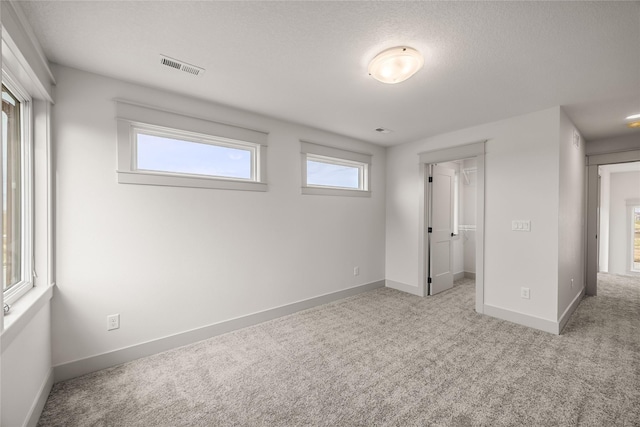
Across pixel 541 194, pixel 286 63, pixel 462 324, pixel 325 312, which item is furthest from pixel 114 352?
pixel 541 194

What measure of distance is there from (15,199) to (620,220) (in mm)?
9856

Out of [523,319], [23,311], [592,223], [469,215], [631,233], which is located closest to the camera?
[23,311]

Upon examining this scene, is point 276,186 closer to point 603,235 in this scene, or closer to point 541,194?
point 541,194

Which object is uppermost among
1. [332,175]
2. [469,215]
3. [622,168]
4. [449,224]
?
[622,168]

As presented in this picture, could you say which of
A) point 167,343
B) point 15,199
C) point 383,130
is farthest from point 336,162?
point 15,199

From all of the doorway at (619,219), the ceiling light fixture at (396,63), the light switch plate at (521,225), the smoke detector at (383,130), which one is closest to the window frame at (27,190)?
the ceiling light fixture at (396,63)

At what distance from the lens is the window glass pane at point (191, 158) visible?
8.28 feet

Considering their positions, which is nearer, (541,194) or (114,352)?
(114,352)

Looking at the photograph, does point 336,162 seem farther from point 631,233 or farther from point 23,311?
point 631,233

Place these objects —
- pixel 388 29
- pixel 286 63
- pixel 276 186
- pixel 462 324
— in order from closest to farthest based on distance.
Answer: pixel 388 29 → pixel 286 63 → pixel 462 324 → pixel 276 186

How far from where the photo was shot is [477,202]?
11.5ft

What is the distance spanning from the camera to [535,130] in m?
3.01

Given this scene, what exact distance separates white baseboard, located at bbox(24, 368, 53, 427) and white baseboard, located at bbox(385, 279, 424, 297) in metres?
4.14

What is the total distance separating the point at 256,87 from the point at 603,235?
824 centimetres
